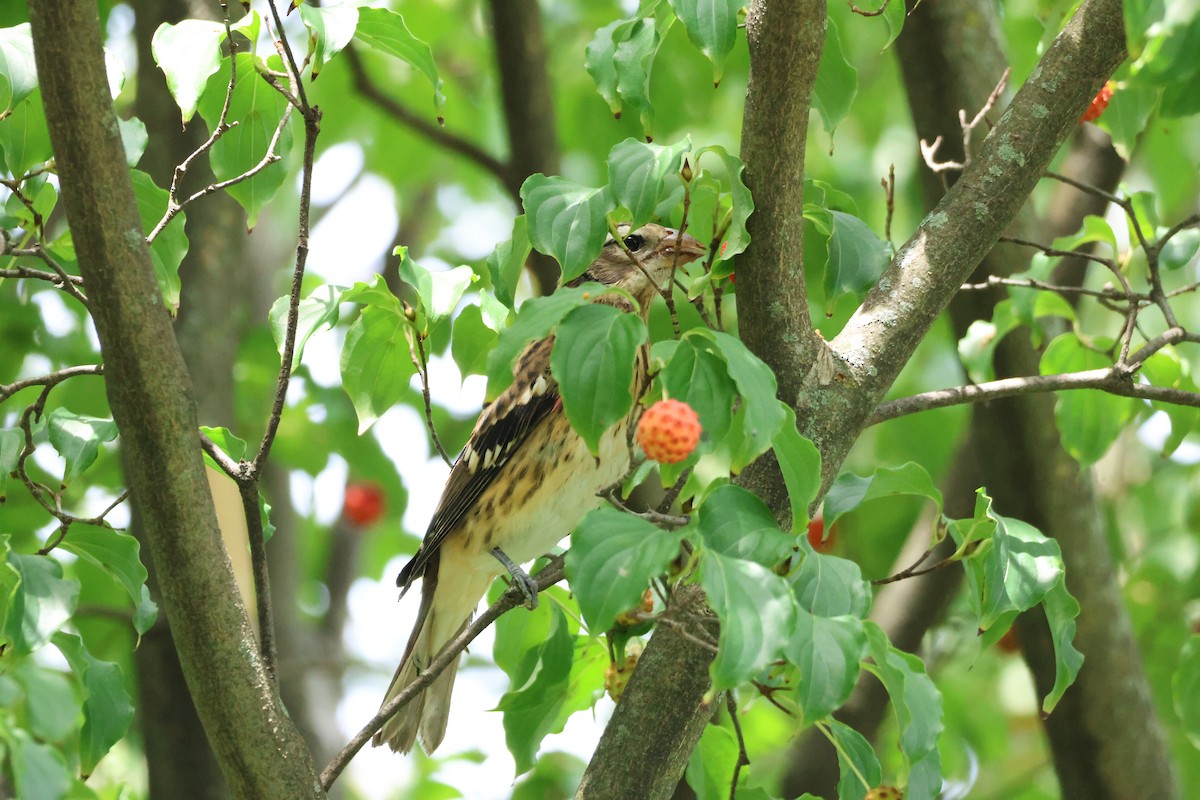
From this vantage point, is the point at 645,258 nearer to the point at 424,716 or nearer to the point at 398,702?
the point at 424,716

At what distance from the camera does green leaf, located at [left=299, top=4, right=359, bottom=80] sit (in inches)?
88.8

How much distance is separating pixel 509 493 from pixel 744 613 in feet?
8.00

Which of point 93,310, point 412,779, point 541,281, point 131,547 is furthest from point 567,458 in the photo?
point 412,779

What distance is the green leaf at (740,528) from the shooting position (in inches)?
76.6

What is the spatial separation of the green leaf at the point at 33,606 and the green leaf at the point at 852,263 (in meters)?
1.58

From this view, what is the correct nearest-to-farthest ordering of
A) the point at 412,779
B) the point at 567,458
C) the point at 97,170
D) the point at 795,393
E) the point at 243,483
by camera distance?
the point at 97,170 → the point at 243,483 → the point at 795,393 → the point at 567,458 → the point at 412,779

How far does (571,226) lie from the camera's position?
7.00ft

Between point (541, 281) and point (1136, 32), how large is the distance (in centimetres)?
342

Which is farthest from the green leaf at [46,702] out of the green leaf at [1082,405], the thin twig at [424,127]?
the green leaf at [1082,405]

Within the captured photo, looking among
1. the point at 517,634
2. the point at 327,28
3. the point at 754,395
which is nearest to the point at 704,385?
the point at 754,395

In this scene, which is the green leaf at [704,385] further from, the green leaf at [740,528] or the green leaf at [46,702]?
the green leaf at [46,702]

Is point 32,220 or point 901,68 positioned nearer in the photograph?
point 32,220

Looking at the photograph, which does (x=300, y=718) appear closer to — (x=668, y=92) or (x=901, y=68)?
(x=668, y=92)

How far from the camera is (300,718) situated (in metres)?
5.79
